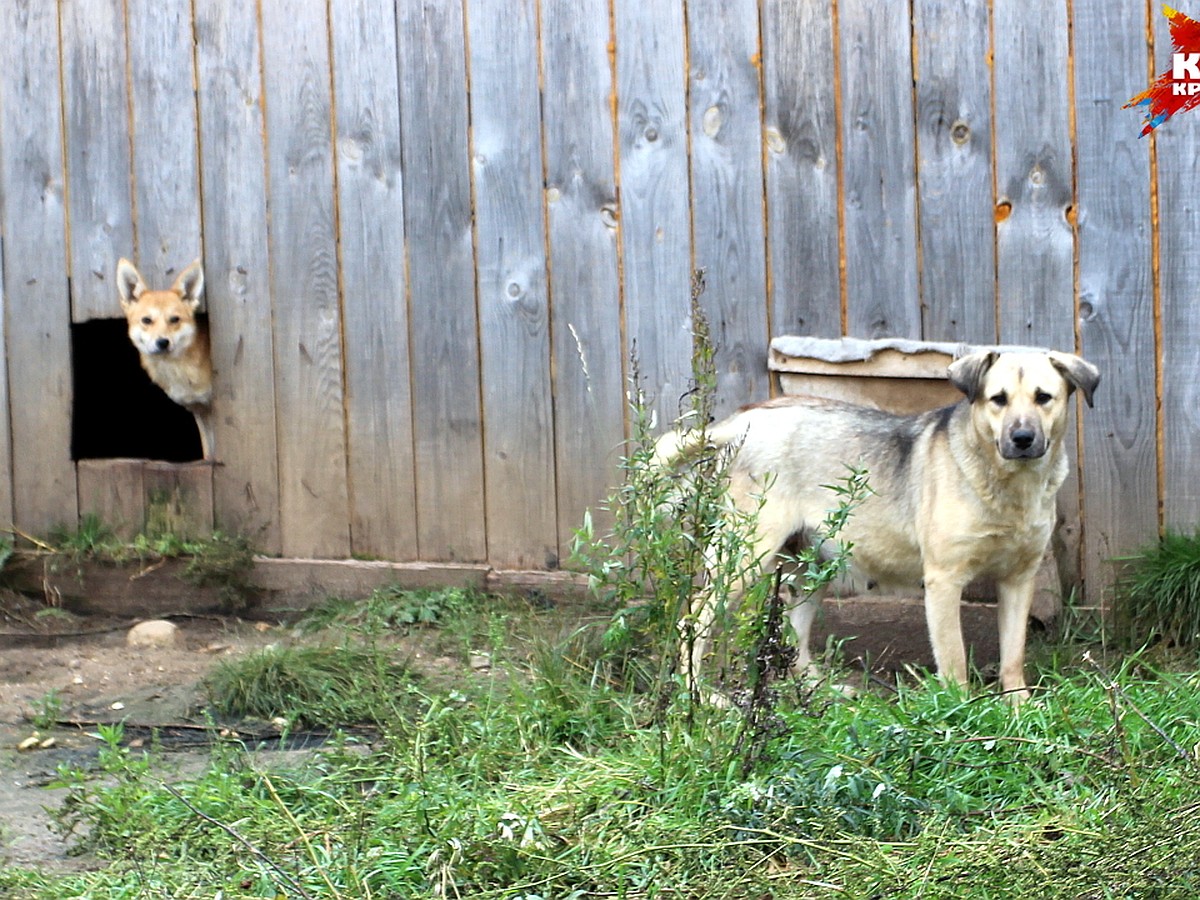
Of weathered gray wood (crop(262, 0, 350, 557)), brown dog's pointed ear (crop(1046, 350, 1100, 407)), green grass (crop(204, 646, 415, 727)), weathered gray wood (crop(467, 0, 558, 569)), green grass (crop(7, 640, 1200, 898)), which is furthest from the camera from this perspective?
weathered gray wood (crop(262, 0, 350, 557))

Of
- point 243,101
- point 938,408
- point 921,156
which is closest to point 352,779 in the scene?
point 938,408

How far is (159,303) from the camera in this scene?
21.4ft

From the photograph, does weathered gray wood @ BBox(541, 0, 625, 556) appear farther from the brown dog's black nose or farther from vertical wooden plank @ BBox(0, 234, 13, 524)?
vertical wooden plank @ BBox(0, 234, 13, 524)

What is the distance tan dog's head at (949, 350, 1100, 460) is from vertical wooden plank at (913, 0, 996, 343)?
0.61m

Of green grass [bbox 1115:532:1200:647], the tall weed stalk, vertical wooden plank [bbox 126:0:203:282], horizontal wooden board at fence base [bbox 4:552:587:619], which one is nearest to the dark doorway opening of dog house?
horizontal wooden board at fence base [bbox 4:552:587:619]

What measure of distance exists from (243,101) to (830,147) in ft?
8.61

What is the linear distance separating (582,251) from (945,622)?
212cm

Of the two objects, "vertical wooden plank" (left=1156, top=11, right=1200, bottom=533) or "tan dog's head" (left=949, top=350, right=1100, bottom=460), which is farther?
"vertical wooden plank" (left=1156, top=11, right=1200, bottom=533)

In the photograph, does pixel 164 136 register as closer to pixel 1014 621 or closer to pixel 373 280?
pixel 373 280

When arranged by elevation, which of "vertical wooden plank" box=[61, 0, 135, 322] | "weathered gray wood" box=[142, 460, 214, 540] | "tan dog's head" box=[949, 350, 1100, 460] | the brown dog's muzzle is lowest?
"weathered gray wood" box=[142, 460, 214, 540]

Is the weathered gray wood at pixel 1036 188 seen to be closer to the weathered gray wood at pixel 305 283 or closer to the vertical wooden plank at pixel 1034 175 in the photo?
the vertical wooden plank at pixel 1034 175

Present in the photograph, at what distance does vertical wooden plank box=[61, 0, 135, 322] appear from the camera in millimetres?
6453

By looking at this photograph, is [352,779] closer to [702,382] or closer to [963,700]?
[702,382]

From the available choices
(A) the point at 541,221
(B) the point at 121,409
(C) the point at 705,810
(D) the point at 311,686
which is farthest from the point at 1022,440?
(B) the point at 121,409
